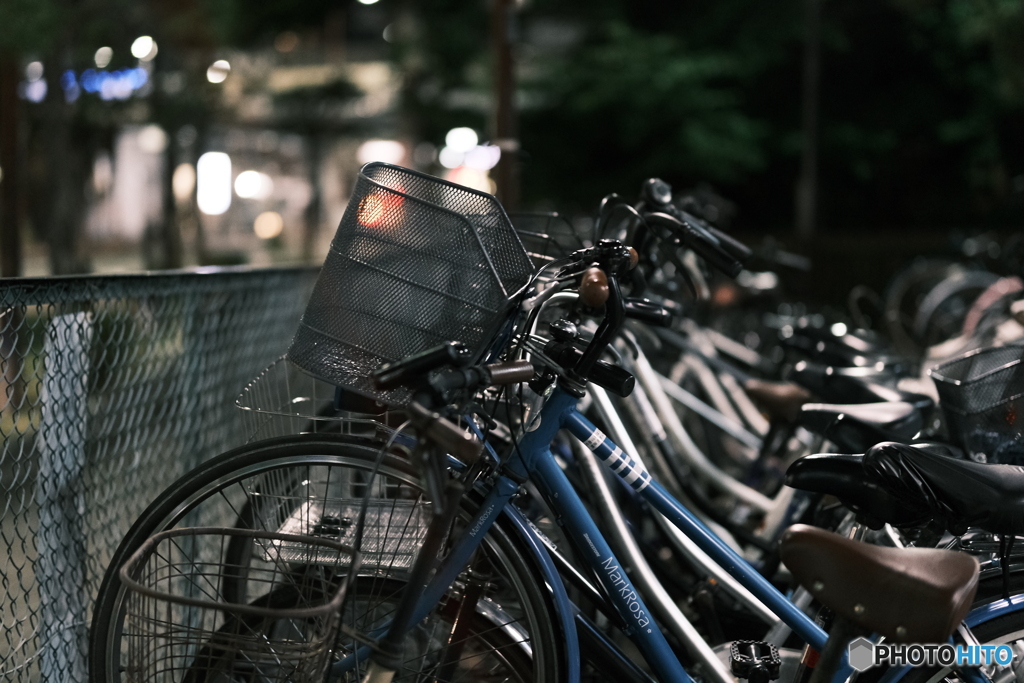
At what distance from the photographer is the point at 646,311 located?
8.03 feet

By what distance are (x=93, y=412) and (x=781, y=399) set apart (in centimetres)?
263

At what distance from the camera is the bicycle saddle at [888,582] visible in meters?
1.64

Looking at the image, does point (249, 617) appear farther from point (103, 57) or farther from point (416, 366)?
point (103, 57)

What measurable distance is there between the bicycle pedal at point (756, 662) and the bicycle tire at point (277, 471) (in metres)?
0.51

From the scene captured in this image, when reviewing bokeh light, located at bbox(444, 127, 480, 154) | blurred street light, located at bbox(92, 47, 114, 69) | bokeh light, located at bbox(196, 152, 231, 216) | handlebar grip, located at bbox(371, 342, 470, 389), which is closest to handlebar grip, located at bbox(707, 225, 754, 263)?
handlebar grip, located at bbox(371, 342, 470, 389)

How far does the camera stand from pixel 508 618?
215cm

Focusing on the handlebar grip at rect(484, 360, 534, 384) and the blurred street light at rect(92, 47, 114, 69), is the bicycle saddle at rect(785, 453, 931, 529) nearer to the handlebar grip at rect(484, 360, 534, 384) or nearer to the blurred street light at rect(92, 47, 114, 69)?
the handlebar grip at rect(484, 360, 534, 384)

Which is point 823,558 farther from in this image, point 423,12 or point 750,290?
point 423,12

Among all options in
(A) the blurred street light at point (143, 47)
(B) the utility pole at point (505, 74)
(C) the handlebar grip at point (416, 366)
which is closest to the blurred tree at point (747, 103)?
(A) the blurred street light at point (143, 47)

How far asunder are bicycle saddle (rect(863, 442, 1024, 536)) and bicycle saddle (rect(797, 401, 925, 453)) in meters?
0.57

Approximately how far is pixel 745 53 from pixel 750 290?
1080 centimetres

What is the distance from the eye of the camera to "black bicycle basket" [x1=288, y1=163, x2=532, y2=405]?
1935 millimetres

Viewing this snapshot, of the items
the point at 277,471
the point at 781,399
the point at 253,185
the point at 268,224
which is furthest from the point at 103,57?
the point at 268,224

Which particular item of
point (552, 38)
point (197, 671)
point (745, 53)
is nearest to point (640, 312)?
point (197, 671)
